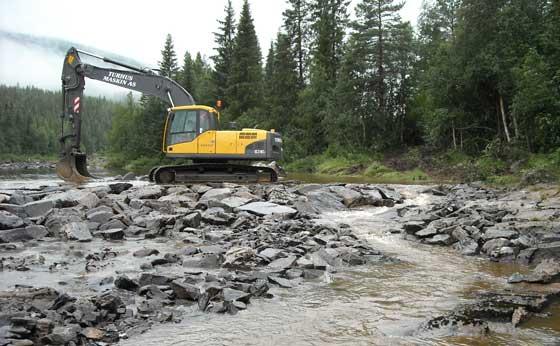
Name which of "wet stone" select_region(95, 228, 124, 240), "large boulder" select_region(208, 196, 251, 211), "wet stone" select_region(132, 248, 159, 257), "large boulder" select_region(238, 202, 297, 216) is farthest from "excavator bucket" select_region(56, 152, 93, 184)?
"wet stone" select_region(132, 248, 159, 257)

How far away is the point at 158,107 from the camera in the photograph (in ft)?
187

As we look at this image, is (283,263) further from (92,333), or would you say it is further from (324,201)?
(324,201)

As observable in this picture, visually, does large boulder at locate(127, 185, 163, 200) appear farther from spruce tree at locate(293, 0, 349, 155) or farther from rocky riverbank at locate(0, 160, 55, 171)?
rocky riverbank at locate(0, 160, 55, 171)

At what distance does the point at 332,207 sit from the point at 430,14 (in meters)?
37.1

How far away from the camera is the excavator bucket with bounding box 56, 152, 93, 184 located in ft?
55.7

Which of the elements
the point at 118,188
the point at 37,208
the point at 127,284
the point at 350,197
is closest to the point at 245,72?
the point at 118,188

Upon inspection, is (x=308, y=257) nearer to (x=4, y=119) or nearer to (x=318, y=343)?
(x=318, y=343)

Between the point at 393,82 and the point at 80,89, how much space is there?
88.0ft

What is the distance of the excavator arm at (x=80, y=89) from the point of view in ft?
56.2

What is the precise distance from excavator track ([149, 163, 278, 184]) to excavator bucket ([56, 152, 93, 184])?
2557 millimetres

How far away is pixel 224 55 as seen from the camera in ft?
182

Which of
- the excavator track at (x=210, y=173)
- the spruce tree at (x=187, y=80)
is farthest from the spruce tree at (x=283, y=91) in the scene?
the excavator track at (x=210, y=173)

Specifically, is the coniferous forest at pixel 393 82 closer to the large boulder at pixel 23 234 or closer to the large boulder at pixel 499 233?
the large boulder at pixel 499 233

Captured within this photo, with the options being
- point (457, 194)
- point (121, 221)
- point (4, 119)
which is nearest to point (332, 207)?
point (457, 194)
